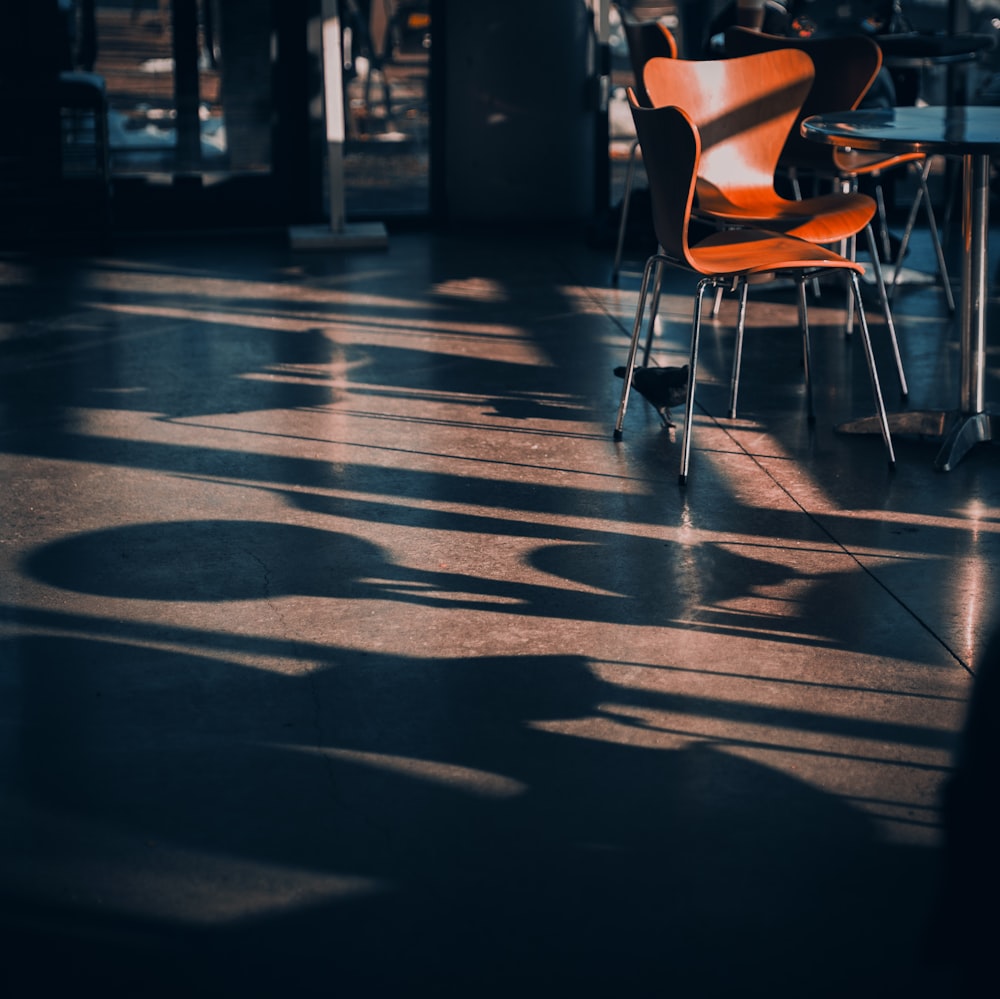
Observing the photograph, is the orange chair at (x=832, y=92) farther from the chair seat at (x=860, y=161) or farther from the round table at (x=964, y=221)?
the round table at (x=964, y=221)

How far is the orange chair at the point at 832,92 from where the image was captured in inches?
217

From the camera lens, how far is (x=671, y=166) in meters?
4.00

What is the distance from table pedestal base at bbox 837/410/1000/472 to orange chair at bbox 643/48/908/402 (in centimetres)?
38

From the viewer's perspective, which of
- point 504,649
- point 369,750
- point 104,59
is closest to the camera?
point 369,750

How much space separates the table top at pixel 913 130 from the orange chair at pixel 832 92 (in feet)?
3.38

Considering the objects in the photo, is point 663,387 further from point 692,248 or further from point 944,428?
point 944,428

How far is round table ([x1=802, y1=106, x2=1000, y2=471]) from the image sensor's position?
3904 millimetres

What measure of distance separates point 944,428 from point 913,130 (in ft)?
2.89

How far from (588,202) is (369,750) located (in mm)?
6135

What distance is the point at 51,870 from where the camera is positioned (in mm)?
2273

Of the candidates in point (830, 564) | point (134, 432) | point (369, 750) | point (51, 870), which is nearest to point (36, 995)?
point (51, 870)

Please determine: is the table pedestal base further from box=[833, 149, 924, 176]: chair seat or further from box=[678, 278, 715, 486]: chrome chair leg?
box=[833, 149, 924, 176]: chair seat

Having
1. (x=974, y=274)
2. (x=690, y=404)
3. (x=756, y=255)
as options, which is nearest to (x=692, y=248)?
(x=756, y=255)

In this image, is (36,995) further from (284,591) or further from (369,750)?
(284,591)
